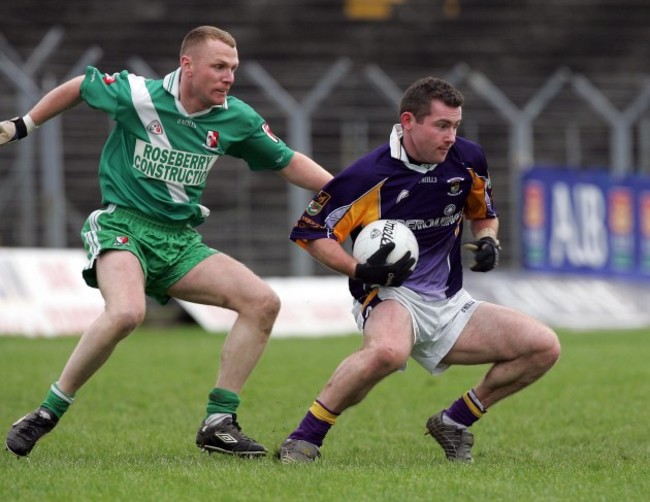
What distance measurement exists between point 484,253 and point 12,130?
7.85 feet

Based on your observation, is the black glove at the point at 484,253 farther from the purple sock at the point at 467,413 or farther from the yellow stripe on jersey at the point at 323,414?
the yellow stripe on jersey at the point at 323,414

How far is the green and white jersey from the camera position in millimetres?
7031

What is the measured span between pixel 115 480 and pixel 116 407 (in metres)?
3.79

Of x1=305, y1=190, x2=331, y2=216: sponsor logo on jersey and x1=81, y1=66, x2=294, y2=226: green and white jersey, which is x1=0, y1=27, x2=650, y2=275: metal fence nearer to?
x1=81, y1=66, x2=294, y2=226: green and white jersey

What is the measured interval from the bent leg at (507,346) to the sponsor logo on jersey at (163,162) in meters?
1.60

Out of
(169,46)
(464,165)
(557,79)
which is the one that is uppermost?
(169,46)

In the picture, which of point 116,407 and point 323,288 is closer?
point 116,407

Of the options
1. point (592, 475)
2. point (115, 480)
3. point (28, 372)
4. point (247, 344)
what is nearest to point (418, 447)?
point (247, 344)

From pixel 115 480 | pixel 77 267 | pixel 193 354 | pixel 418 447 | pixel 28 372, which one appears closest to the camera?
pixel 115 480

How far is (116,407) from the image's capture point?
9562 millimetres

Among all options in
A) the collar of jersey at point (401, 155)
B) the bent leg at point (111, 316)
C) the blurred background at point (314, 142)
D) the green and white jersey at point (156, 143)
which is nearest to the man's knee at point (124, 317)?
the bent leg at point (111, 316)

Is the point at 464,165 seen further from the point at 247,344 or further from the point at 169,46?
the point at 169,46

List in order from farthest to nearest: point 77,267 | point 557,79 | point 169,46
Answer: point 169,46, point 557,79, point 77,267

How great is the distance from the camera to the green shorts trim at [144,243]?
6957mm
